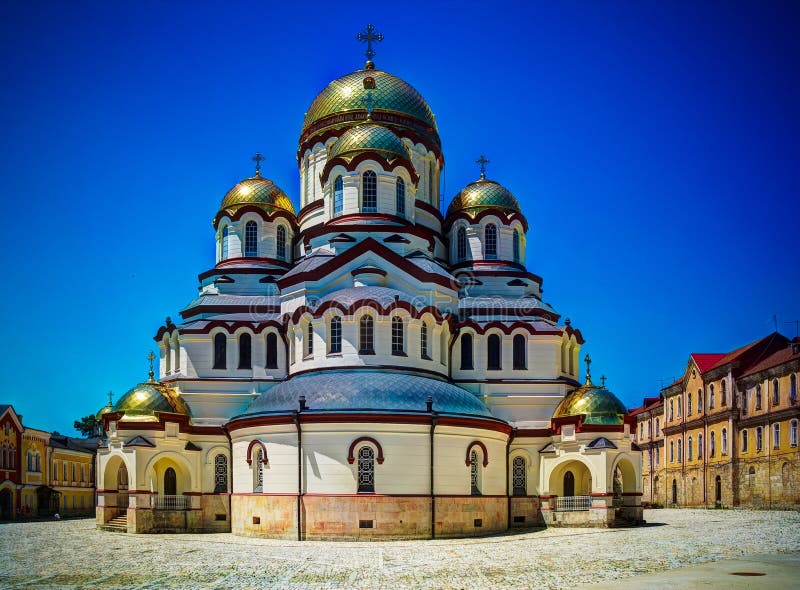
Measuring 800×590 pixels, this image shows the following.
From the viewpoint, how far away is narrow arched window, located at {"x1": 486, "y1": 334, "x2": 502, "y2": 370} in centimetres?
3591

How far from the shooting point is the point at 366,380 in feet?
97.7

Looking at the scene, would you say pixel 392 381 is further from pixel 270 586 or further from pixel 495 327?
pixel 270 586

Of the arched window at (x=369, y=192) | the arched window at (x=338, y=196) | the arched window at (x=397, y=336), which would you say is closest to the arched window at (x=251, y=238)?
the arched window at (x=338, y=196)

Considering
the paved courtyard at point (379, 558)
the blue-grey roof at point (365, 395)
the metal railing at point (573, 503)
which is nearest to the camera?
the paved courtyard at point (379, 558)

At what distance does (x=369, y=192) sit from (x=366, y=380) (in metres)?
9.66

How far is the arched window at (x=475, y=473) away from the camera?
100ft

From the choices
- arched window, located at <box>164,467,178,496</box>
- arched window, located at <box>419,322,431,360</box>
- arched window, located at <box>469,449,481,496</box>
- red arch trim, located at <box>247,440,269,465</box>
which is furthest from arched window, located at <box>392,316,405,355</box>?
arched window, located at <box>164,467,178,496</box>

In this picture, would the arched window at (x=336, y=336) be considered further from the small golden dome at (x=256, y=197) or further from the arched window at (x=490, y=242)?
the arched window at (x=490, y=242)

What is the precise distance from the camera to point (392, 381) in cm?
2992

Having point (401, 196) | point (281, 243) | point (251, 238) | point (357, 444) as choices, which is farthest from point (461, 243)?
point (357, 444)

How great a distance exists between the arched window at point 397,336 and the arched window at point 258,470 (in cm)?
606

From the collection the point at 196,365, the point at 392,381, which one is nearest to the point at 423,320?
the point at 392,381

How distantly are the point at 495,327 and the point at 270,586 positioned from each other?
64.8ft

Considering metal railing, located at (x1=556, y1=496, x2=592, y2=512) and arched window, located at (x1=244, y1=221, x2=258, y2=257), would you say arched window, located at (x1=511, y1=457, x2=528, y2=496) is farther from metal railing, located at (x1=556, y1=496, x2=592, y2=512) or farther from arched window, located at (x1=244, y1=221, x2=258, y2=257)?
arched window, located at (x1=244, y1=221, x2=258, y2=257)
